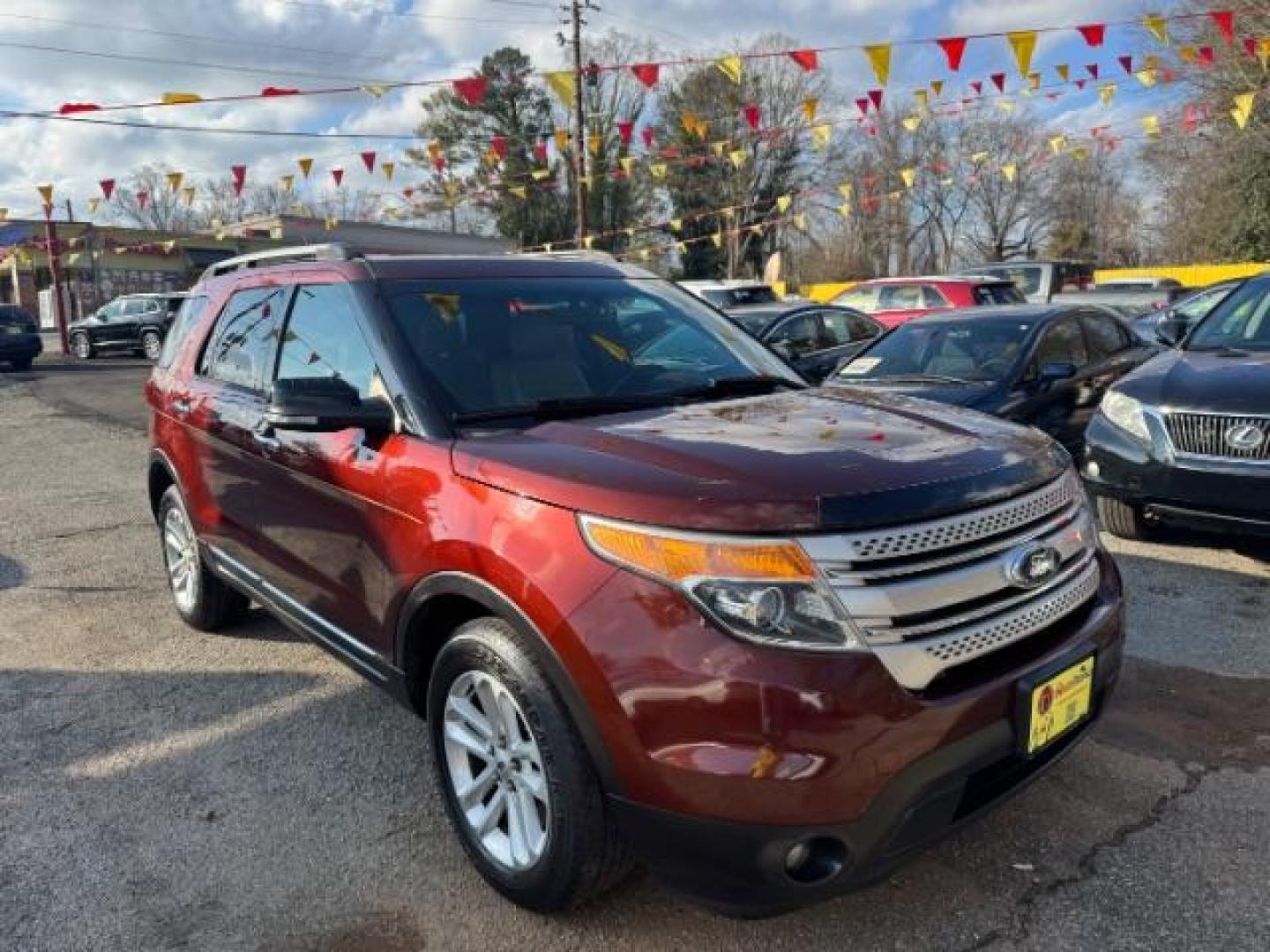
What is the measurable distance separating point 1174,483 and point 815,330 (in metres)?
7.06

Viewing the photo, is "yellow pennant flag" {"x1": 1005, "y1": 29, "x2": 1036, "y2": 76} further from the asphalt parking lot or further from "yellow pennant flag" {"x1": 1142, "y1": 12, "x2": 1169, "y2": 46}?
the asphalt parking lot

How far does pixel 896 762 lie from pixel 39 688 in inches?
153

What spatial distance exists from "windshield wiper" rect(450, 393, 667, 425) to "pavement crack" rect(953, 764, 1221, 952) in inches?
68.5

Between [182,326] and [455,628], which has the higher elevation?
[182,326]

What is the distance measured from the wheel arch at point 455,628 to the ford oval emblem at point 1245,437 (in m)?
4.16

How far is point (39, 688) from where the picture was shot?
168 inches

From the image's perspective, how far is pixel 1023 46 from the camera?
1120 centimetres

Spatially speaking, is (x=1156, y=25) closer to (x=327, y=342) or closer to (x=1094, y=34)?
(x=1094, y=34)

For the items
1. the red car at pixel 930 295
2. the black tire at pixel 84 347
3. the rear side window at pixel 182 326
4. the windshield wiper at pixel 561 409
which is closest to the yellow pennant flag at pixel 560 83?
the red car at pixel 930 295

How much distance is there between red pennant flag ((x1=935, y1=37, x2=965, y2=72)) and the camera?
11.6 meters

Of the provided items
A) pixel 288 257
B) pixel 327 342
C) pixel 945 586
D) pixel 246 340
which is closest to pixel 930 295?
pixel 288 257

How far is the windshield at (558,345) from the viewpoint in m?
3.08

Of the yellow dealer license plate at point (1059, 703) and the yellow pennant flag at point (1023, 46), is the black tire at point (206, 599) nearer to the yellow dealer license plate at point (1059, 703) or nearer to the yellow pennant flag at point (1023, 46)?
the yellow dealer license plate at point (1059, 703)

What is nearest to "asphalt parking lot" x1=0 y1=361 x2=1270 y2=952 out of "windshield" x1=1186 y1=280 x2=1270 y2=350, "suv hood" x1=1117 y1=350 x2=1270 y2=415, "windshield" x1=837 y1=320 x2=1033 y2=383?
"suv hood" x1=1117 y1=350 x2=1270 y2=415
